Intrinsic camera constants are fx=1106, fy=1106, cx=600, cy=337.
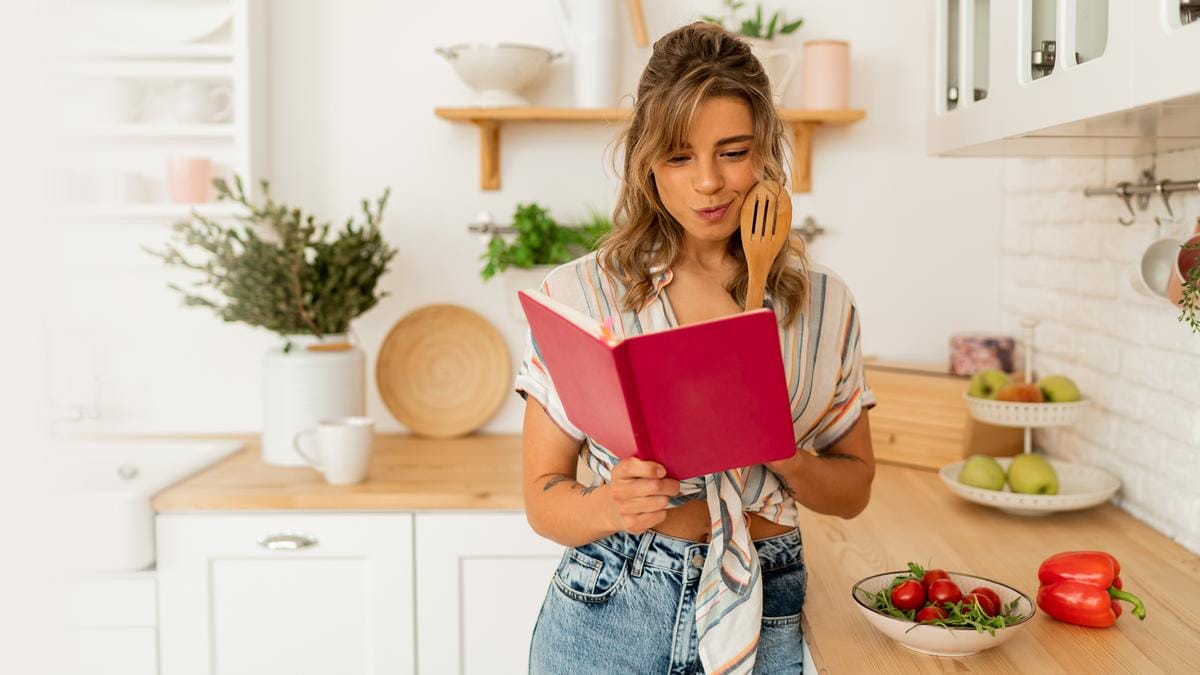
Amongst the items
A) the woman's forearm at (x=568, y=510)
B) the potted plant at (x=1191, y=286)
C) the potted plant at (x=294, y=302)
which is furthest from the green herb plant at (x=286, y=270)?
the potted plant at (x=1191, y=286)

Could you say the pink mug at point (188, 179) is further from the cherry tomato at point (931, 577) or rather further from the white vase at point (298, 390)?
the cherry tomato at point (931, 577)

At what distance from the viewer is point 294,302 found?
222 cm

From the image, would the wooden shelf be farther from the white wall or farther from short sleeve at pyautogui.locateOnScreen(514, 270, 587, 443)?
short sleeve at pyautogui.locateOnScreen(514, 270, 587, 443)

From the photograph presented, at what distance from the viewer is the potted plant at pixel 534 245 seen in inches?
92.0

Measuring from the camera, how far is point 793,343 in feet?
4.39

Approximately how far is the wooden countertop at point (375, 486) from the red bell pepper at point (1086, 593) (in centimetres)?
94

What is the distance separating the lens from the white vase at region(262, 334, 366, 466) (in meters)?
2.22

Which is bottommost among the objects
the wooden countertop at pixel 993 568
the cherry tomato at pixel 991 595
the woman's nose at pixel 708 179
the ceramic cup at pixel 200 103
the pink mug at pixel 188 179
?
the wooden countertop at pixel 993 568

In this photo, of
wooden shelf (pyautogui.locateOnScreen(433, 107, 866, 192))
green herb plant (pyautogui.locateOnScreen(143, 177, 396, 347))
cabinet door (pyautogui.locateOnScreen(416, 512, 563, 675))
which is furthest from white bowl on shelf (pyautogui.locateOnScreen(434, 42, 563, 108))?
cabinet door (pyautogui.locateOnScreen(416, 512, 563, 675))

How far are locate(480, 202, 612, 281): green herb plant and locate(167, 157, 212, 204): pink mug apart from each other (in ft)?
1.97

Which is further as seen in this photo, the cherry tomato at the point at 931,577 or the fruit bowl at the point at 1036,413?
the fruit bowl at the point at 1036,413

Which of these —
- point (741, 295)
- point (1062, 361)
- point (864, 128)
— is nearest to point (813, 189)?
point (864, 128)

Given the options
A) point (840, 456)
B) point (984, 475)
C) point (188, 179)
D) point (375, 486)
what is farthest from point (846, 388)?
point (188, 179)

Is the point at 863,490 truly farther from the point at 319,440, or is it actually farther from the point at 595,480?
the point at 319,440
